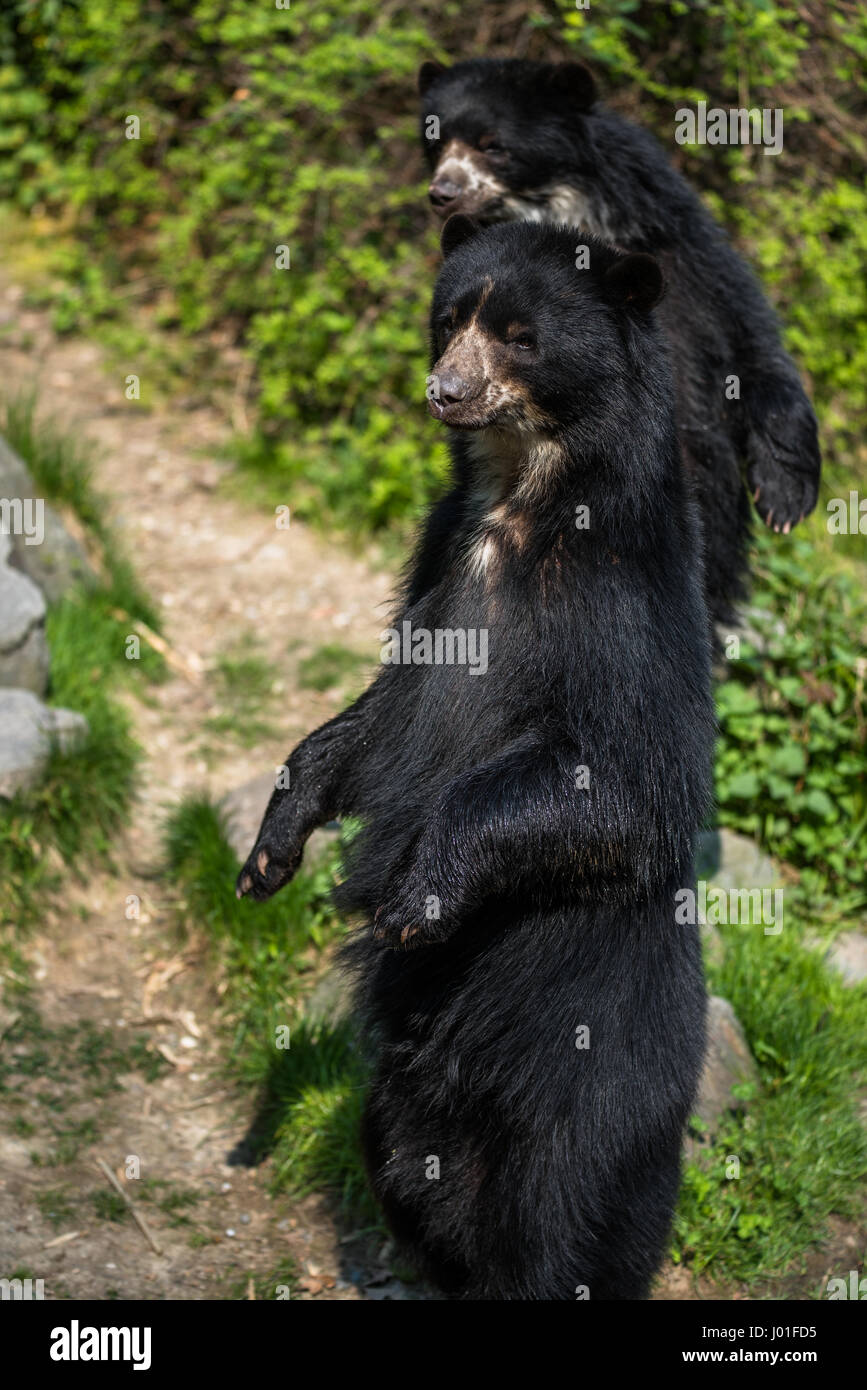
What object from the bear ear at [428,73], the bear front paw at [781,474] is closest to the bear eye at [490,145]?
the bear ear at [428,73]

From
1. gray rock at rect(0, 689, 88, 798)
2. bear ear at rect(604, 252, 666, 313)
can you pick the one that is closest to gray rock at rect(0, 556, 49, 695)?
gray rock at rect(0, 689, 88, 798)

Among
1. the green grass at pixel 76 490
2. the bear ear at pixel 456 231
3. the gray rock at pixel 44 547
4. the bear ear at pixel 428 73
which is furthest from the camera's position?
the green grass at pixel 76 490

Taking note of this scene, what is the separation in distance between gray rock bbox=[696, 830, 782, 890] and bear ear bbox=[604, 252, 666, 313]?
2.83 m

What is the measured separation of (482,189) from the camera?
5207 millimetres

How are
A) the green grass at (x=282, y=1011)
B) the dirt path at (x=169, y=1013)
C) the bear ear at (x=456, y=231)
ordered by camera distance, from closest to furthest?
1. the bear ear at (x=456, y=231)
2. the dirt path at (x=169, y=1013)
3. the green grass at (x=282, y=1011)

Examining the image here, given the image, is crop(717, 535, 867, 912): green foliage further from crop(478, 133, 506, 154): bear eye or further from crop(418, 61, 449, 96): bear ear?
crop(418, 61, 449, 96): bear ear

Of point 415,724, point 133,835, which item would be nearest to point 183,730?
point 133,835

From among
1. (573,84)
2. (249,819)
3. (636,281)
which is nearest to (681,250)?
(573,84)

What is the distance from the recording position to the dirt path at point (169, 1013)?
4.16 metres

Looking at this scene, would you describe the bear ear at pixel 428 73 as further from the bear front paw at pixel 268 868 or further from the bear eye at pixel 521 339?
the bear front paw at pixel 268 868

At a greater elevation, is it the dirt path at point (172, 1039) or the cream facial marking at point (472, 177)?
the cream facial marking at point (472, 177)

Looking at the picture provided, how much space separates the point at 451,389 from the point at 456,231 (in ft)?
1.80

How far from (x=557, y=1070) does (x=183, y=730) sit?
128 inches

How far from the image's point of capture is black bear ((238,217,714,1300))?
318cm
